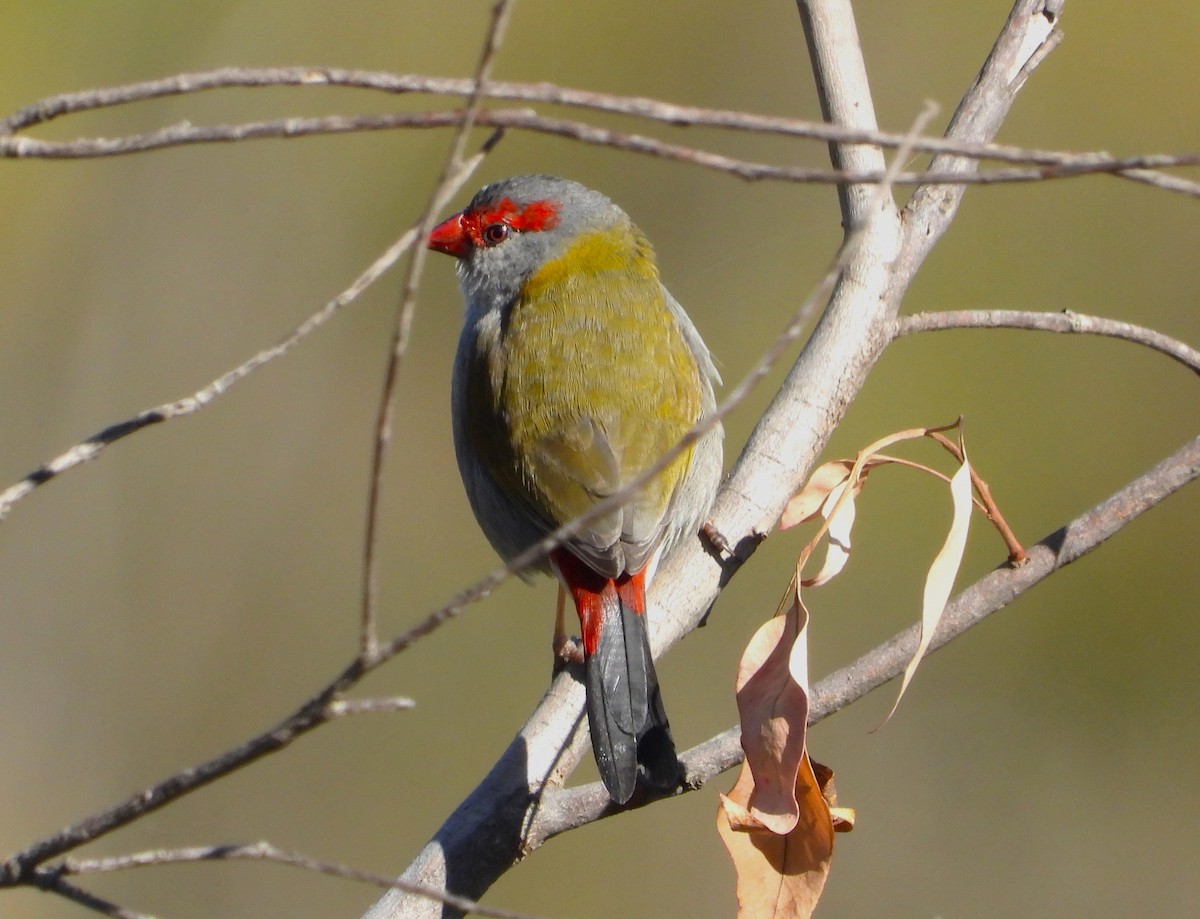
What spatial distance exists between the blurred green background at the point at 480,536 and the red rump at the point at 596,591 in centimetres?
340

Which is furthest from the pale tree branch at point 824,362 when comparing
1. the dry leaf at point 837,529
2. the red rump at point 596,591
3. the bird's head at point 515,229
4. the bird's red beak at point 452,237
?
the bird's red beak at point 452,237

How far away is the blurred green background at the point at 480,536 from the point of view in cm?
630

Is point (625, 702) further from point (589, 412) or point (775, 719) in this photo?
point (589, 412)

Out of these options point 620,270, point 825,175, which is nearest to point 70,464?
point 825,175

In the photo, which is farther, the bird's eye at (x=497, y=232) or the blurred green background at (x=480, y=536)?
the blurred green background at (x=480, y=536)

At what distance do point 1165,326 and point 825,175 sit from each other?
5665mm

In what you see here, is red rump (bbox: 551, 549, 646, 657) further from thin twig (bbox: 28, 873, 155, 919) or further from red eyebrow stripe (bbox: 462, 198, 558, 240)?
thin twig (bbox: 28, 873, 155, 919)

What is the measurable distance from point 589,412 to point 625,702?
89 centimetres

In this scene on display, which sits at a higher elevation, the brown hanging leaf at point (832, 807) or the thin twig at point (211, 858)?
the thin twig at point (211, 858)

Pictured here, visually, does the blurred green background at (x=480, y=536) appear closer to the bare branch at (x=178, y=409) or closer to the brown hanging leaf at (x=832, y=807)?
the brown hanging leaf at (x=832, y=807)

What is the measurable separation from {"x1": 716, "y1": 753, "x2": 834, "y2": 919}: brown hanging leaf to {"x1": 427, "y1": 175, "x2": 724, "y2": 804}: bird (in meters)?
0.44

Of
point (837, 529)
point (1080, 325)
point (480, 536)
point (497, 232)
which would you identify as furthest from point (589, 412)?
point (480, 536)

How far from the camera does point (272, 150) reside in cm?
786

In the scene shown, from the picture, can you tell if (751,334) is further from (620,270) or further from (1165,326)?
(620,270)
